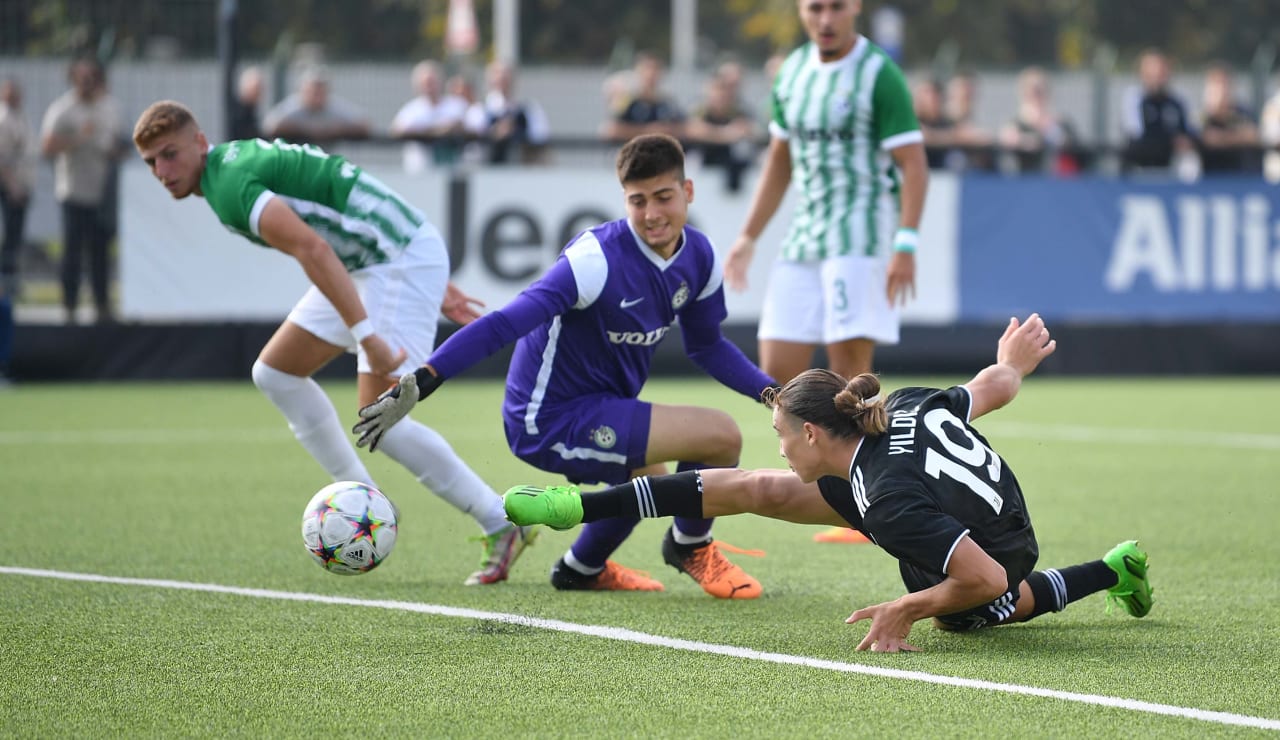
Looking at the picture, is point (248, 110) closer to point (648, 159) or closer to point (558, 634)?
point (648, 159)

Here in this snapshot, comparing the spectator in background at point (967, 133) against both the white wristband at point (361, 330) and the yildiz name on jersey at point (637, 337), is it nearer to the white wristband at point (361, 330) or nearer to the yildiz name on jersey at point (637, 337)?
the yildiz name on jersey at point (637, 337)

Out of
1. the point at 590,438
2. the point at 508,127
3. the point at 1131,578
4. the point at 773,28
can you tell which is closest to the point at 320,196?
the point at 590,438

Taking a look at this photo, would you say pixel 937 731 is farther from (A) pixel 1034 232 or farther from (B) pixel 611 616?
(A) pixel 1034 232

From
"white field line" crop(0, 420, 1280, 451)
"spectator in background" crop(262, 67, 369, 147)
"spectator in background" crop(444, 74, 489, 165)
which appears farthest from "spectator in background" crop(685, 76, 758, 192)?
"white field line" crop(0, 420, 1280, 451)

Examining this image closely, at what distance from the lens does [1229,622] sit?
480 centimetres

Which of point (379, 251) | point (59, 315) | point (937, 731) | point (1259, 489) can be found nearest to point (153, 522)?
point (379, 251)

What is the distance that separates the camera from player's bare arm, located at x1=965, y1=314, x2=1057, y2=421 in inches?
186

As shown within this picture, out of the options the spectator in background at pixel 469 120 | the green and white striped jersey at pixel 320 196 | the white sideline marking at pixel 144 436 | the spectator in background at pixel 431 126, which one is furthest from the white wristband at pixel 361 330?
the spectator in background at pixel 469 120

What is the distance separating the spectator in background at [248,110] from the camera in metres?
13.5

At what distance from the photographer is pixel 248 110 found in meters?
13.7

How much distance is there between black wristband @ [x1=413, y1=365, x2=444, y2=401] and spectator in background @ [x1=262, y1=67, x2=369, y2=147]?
9.20 m

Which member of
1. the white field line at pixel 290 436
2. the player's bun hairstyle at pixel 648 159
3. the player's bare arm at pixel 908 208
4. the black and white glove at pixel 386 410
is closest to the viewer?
the black and white glove at pixel 386 410

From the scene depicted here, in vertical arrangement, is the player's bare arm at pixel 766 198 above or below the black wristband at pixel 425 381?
above

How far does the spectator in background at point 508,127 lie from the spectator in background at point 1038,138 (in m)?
4.22
